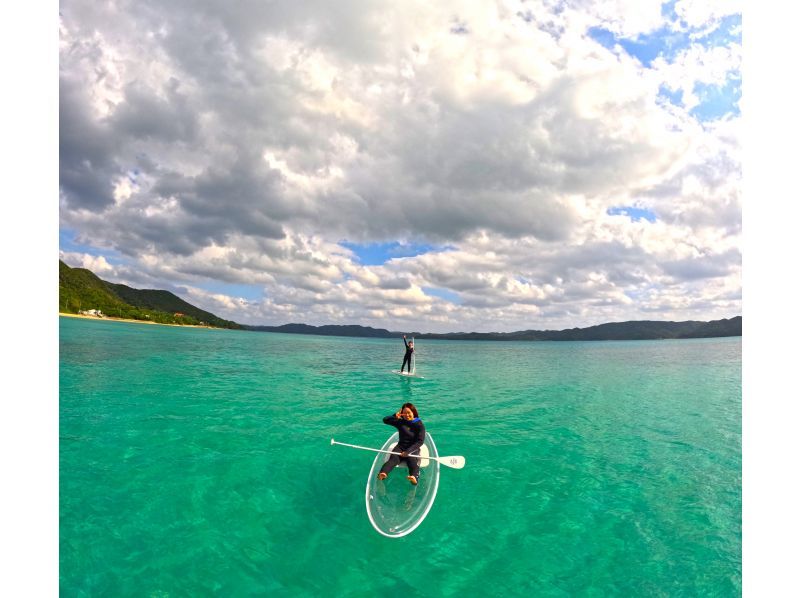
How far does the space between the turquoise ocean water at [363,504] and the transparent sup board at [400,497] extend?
597 millimetres

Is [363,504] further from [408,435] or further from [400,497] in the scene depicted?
[408,435]

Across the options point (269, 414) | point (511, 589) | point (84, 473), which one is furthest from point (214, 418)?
point (511, 589)

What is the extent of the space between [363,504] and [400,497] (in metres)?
1.71

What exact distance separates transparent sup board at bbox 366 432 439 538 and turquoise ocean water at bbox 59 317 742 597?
60cm

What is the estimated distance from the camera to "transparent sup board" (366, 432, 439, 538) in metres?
11.1

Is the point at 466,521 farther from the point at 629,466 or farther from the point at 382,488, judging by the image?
the point at 629,466

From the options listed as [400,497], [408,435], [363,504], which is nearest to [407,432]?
[408,435]

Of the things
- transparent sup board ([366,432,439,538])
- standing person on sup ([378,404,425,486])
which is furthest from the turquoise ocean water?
standing person on sup ([378,404,425,486])

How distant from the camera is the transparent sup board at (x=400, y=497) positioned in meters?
11.1

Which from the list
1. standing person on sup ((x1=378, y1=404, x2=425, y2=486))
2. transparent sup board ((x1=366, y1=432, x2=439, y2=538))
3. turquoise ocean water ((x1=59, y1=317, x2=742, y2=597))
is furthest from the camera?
standing person on sup ((x1=378, y1=404, x2=425, y2=486))

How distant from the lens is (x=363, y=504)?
13.3 meters

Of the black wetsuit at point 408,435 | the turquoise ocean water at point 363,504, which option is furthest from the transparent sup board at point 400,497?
the turquoise ocean water at point 363,504

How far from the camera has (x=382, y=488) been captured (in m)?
12.8

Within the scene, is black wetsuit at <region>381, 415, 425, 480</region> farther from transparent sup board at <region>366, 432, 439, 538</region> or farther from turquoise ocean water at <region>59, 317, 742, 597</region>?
turquoise ocean water at <region>59, 317, 742, 597</region>
